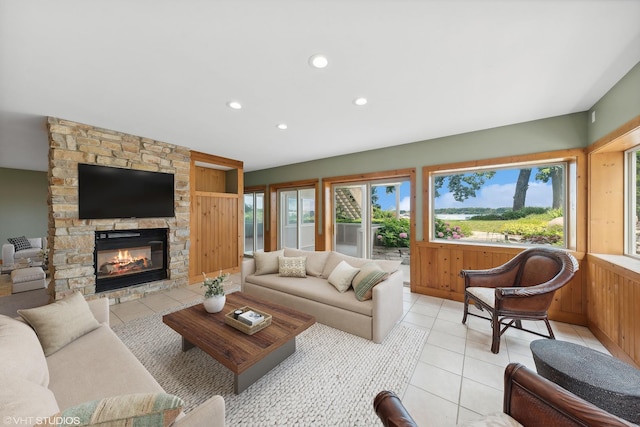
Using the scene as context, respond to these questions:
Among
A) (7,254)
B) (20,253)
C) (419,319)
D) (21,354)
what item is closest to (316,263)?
(419,319)

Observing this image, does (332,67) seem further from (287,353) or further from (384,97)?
(287,353)

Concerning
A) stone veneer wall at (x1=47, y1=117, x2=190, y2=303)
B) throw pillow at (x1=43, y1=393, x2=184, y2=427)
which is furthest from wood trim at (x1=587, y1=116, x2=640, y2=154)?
stone veneer wall at (x1=47, y1=117, x2=190, y2=303)

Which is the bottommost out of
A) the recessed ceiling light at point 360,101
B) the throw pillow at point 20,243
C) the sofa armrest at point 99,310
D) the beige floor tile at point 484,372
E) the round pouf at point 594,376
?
the beige floor tile at point 484,372

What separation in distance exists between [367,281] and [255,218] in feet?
15.2

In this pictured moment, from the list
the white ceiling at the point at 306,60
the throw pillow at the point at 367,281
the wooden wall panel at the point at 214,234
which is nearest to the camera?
the white ceiling at the point at 306,60

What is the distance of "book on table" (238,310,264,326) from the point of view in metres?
1.94

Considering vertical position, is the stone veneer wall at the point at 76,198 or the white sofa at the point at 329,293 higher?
the stone veneer wall at the point at 76,198

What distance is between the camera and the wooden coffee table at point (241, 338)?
5.34 ft

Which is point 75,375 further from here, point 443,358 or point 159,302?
point 443,358

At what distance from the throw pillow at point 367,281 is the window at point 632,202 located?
2553 mm

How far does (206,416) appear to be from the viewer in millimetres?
921

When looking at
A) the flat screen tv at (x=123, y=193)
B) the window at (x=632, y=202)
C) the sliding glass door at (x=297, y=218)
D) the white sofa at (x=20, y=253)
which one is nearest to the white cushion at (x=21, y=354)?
the flat screen tv at (x=123, y=193)

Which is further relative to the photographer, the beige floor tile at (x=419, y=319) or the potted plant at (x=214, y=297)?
the beige floor tile at (x=419, y=319)

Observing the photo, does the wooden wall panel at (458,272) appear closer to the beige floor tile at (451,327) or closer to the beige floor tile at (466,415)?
the beige floor tile at (451,327)
